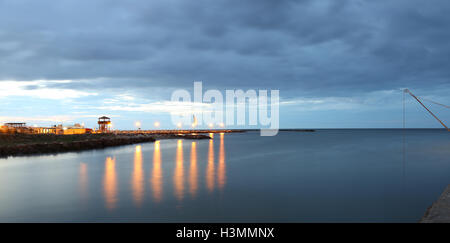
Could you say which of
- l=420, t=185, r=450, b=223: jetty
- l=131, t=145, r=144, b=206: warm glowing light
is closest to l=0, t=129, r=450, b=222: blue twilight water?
l=131, t=145, r=144, b=206: warm glowing light

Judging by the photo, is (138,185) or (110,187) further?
(138,185)

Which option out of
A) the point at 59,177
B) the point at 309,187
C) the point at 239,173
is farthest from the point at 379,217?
the point at 59,177

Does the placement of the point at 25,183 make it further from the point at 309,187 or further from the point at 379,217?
the point at 379,217

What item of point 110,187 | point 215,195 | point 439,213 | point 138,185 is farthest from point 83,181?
point 439,213

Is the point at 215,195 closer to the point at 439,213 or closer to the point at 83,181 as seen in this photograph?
the point at 439,213

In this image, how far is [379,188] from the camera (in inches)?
725

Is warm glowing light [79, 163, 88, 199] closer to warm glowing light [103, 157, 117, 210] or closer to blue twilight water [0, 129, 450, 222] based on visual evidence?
blue twilight water [0, 129, 450, 222]

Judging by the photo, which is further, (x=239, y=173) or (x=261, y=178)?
(x=239, y=173)

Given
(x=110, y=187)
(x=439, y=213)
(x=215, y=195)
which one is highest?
(x=439, y=213)

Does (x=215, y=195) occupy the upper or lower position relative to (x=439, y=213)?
lower

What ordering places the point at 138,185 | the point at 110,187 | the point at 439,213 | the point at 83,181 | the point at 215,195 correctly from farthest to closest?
1. the point at 83,181
2. the point at 138,185
3. the point at 110,187
4. the point at 215,195
5. the point at 439,213
